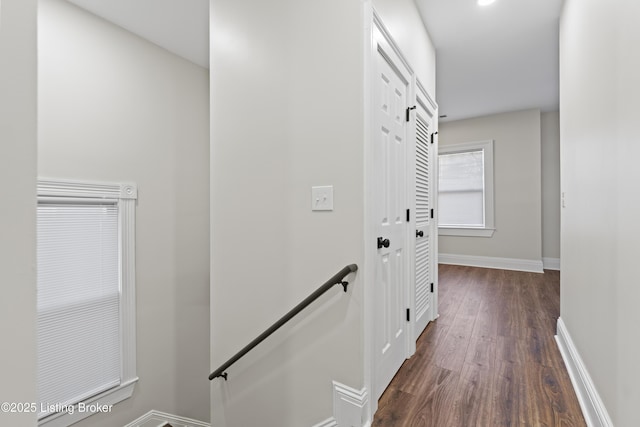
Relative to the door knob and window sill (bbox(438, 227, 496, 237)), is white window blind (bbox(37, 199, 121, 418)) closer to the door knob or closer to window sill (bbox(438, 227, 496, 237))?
the door knob

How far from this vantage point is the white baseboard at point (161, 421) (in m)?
2.66

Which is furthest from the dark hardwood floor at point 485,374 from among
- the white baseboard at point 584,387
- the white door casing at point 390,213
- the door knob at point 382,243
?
the door knob at point 382,243

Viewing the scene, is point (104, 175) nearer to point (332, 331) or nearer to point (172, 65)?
point (172, 65)

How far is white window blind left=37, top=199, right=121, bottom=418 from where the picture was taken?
2203 mm

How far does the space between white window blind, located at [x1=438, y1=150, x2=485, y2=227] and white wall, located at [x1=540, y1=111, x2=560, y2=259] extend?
39.1 inches

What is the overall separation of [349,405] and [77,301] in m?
2.33

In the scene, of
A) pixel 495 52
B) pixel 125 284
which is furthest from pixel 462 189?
pixel 125 284

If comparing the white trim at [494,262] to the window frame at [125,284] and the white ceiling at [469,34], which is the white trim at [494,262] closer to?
the white ceiling at [469,34]

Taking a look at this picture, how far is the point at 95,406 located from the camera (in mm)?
2391

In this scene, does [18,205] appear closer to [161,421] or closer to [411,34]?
[411,34]

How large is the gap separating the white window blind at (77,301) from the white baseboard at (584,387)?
3306 millimetres

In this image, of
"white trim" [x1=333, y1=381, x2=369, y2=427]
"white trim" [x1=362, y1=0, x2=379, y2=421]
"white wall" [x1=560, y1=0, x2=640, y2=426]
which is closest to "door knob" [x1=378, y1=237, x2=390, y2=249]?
"white trim" [x1=362, y1=0, x2=379, y2=421]

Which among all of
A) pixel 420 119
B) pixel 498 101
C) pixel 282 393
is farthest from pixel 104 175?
pixel 498 101

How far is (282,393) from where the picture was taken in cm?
166
